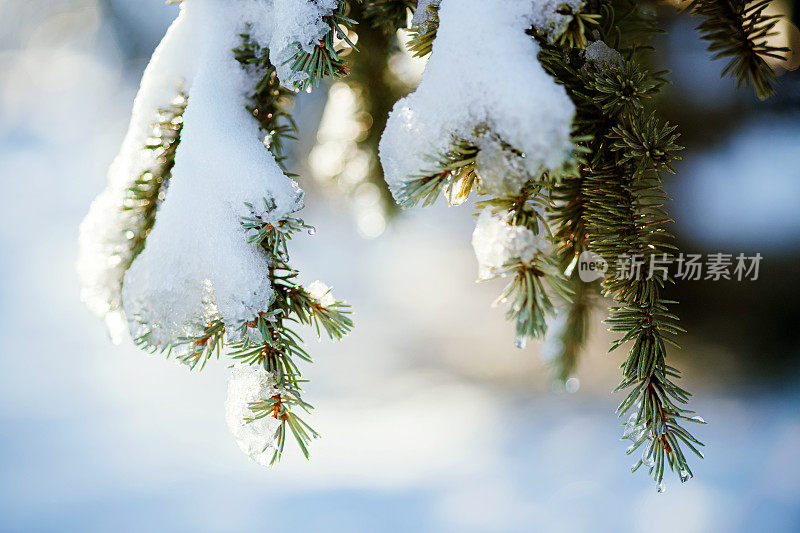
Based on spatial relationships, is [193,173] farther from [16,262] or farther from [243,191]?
[16,262]

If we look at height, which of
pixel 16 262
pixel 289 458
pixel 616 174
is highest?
pixel 16 262

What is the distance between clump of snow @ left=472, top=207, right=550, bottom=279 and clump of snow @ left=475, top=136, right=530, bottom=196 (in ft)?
0.11

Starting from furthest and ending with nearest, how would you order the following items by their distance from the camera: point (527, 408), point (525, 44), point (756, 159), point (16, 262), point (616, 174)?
point (16, 262)
point (527, 408)
point (756, 159)
point (616, 174)
point (525, 44)

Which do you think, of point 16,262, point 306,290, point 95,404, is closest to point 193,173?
point 306,290

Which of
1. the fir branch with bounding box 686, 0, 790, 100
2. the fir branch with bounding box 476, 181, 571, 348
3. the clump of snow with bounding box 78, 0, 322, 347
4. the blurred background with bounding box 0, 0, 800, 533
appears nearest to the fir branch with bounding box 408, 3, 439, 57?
the clump of snow with bounding box 78, 0, 322, 347

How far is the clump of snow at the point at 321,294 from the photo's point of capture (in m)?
0.56

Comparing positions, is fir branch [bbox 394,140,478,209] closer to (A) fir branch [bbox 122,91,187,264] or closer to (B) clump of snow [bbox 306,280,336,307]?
(B) clump of snow [bbox 306,280,336,307]

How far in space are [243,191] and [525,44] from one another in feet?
1.09

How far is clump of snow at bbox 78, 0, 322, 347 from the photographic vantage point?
0.52 meters

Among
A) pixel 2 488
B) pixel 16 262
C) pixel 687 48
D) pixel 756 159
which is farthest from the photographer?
pixel 16 262

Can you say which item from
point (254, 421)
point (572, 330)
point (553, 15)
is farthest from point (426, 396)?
point (553, 15)

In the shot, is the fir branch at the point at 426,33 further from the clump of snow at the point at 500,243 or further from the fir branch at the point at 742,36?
the fir branch at the point at 742,36

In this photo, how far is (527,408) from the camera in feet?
7.24

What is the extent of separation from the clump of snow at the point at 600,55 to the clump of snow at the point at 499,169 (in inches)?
8.7
